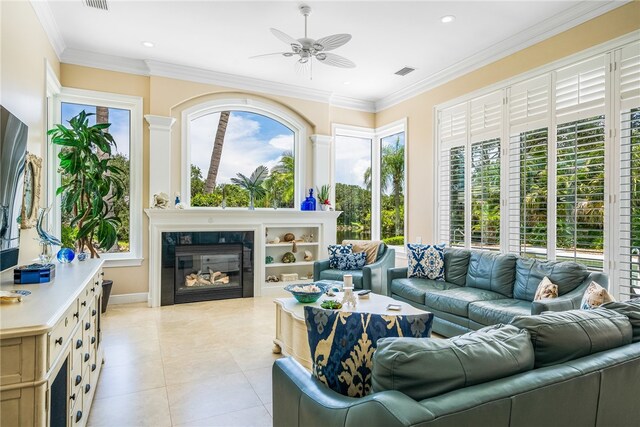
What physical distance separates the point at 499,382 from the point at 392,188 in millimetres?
5529

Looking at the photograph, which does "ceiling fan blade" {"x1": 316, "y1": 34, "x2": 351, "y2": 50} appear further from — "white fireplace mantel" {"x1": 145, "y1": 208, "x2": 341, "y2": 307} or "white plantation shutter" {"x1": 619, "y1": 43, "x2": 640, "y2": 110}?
"white fireplace mantel" {"x1": 145, "y1": 208, "x2": 341, "y2": 307}

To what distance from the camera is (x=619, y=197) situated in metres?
3.36

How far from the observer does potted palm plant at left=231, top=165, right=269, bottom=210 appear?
5909mm

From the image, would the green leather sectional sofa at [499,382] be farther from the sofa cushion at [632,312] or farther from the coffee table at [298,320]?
the coffee table at [298,320]

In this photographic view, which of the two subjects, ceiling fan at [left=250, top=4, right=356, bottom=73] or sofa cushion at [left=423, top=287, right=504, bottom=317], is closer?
ceiling fan at [left=250, top=4, right=356, bottom=73]

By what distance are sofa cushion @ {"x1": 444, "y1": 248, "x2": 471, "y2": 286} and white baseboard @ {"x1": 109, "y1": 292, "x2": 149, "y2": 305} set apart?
13.3 feet

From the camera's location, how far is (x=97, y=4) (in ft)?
12.1

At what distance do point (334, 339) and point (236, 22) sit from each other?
12.3 feet

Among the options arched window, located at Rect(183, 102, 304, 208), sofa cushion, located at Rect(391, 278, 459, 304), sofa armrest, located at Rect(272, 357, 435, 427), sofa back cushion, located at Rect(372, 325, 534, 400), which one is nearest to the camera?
sofa armrest, located at Rect(272, 357, 435, 427)

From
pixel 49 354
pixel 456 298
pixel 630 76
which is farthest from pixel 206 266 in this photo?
pixel 630 76

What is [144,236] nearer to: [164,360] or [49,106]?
[49,106]

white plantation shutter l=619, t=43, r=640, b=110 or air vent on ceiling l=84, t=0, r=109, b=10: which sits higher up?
air vent on ceiling l=84, t=0, r=109, b=10

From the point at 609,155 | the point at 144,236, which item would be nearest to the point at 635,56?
the point at 609,155

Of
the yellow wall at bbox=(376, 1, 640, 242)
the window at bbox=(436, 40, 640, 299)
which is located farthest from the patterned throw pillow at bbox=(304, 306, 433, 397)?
the yellow wall at bbox=(376, 1, 640, 242)
